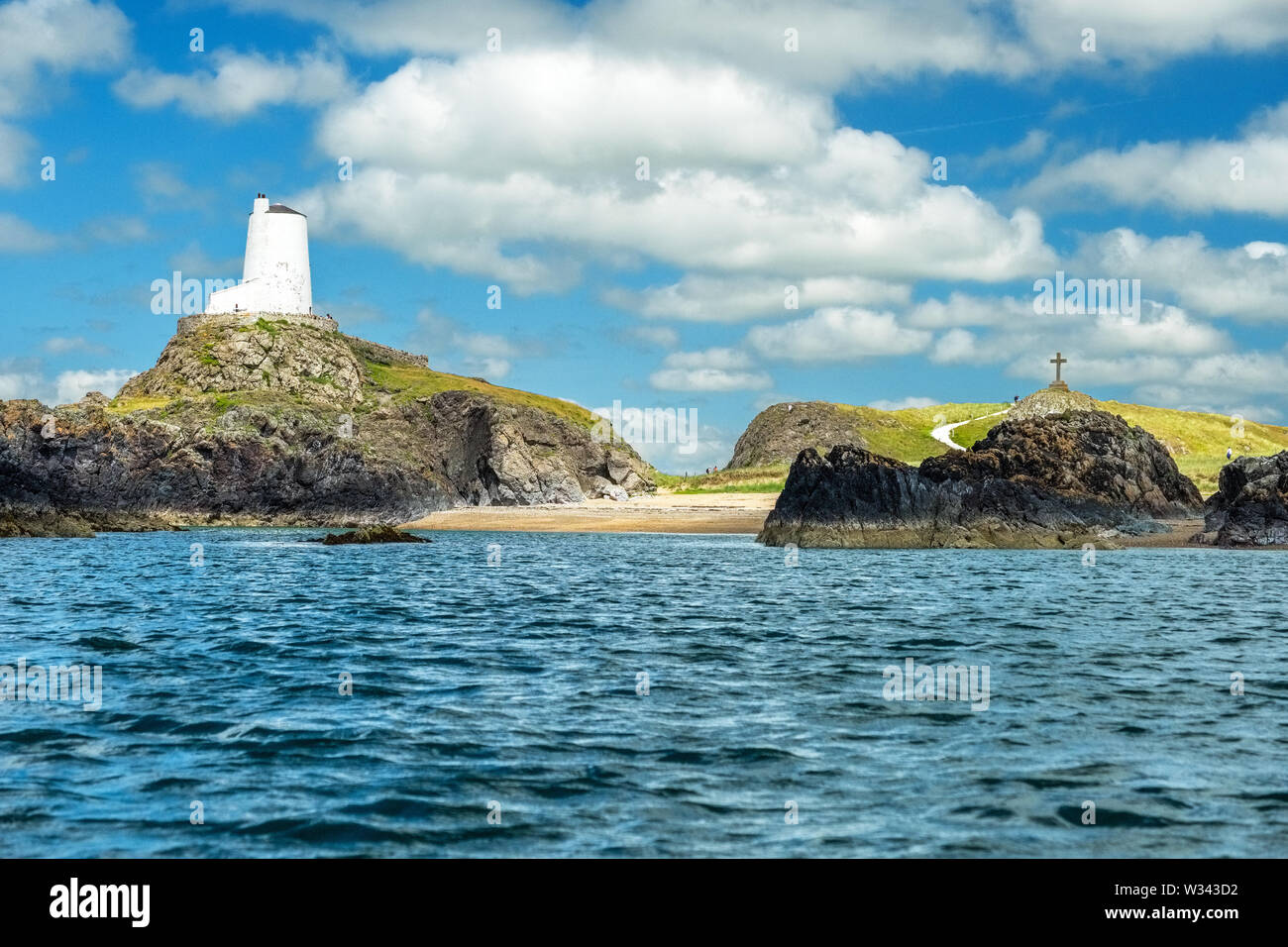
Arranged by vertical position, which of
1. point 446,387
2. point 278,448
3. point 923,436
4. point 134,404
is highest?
point 446,387

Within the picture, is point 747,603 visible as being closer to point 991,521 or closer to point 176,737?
point 176,737

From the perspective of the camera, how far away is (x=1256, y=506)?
6488 centimetres

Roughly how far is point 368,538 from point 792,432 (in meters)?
82.5

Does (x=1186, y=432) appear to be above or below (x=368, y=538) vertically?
above

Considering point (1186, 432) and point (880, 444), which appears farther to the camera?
point (1186, 432)

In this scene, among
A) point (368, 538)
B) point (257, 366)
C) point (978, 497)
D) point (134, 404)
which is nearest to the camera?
point (978, 497)

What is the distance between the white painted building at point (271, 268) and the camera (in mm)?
146500

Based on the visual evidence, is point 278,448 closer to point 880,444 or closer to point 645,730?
point 880,444

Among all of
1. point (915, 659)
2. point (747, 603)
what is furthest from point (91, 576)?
point (915, 659)

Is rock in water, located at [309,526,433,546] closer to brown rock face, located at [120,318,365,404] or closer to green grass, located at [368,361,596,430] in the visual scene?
brown rock face, located at [120,318,365,404]

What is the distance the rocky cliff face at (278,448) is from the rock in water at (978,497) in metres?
55.9

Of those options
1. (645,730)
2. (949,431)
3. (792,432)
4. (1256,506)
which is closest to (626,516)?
(792,432)
